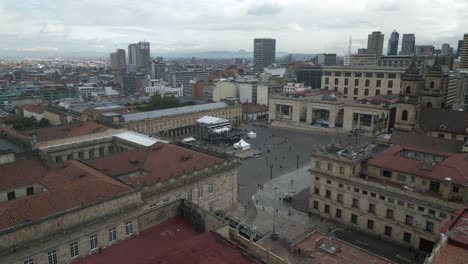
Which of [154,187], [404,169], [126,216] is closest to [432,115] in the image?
[404,169]

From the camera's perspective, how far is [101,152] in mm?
Answer: 68250

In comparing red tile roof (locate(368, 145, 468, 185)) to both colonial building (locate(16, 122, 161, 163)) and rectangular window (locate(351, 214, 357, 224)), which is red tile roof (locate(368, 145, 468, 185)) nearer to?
rectangular window (locate(351, 214, 357, 224))

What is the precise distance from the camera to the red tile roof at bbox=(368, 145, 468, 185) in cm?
4313

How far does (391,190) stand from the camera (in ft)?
148

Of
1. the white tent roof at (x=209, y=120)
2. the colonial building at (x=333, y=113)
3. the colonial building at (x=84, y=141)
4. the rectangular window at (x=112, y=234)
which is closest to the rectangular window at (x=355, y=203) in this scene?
the rectangular window at (x=112, y=234)

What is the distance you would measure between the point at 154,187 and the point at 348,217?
92.5 ft

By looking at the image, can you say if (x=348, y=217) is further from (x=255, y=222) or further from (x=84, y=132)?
(x=84, y=132)

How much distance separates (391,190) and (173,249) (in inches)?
1350

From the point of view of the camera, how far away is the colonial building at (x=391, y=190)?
42250 mm

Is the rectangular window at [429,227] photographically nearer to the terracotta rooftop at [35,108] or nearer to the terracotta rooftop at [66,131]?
the terracotta rooftop at [66,131]

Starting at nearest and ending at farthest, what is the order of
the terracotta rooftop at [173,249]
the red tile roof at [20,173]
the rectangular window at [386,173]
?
the terracotta rooftop at [173,249] < the red tile roof at [20,173] < the rectangular window at [386,173]

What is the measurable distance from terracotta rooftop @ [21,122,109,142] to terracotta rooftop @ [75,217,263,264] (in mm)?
45876

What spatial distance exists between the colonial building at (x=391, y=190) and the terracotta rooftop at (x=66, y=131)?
150 ft

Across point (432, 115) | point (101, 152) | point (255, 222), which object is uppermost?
point (432, 115)
